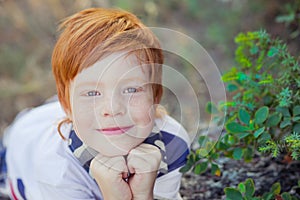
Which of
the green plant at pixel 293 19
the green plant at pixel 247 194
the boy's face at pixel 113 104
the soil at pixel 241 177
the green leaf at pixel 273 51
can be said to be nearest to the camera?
the boy's face at pixel 113 104

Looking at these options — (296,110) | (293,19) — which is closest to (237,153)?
(296,110)

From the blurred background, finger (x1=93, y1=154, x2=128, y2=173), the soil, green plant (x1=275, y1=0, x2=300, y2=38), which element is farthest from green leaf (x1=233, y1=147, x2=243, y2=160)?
the blurred background

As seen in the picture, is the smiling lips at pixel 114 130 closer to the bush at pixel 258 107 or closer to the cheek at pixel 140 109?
the cheek at pixel 140 109

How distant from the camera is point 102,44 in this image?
3.43 ft

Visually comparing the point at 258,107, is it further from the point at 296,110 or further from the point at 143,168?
the point at 143,168

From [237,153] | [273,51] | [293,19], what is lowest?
[237,153]

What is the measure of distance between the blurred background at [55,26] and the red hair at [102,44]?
1.43 meters

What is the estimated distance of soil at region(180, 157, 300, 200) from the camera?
149 cm

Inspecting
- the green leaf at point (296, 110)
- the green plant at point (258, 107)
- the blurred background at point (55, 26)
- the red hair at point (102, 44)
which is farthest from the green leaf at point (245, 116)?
the blurred background at point (55, 26)

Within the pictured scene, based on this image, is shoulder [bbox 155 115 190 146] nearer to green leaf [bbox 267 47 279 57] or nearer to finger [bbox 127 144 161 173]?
finger [bbox 127 144 161 173]

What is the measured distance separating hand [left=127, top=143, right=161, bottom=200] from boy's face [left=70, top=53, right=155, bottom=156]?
2 cm

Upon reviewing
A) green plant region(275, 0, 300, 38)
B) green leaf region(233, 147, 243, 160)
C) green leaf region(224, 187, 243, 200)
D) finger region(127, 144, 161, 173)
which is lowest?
green leaf region(224, 187, 243, 200)

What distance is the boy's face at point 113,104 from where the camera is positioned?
1.02 meters

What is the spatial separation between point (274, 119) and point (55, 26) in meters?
1.53
